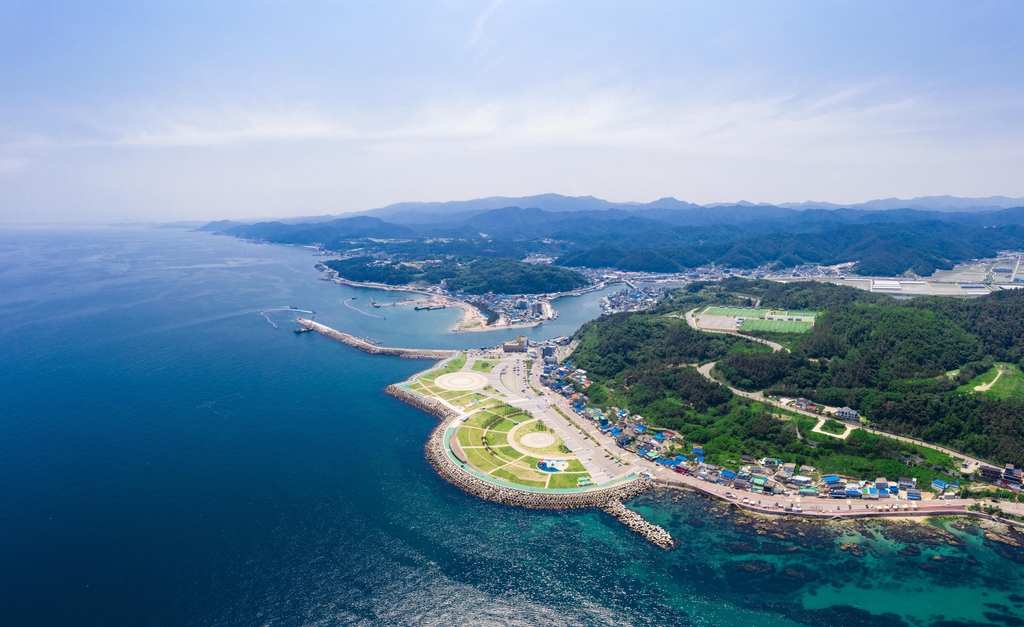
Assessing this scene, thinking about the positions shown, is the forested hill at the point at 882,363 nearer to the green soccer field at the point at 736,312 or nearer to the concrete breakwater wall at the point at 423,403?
the green soccer field at the point at 736,312

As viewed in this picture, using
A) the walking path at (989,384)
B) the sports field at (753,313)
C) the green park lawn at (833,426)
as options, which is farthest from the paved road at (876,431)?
the sports field at (753,313)

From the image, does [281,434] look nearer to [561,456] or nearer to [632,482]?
[561,456]

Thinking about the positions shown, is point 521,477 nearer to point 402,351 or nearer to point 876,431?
point 876,431

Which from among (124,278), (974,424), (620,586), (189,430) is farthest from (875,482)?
(124,278)

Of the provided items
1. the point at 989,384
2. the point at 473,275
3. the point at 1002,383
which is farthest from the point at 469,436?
the point at 473,275

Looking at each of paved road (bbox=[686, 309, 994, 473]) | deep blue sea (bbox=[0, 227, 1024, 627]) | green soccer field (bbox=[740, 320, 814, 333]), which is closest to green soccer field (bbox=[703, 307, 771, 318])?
green soccer field (bbox=[740, 320, 814, 333])
